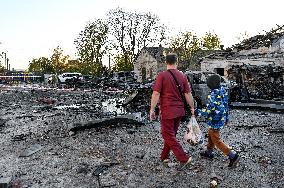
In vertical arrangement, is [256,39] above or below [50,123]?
above

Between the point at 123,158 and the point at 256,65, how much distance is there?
1668cm

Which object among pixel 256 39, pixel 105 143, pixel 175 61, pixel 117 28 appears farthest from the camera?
pixel 117 28

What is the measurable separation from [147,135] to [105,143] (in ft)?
4.16

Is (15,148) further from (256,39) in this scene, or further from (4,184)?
(256,39)

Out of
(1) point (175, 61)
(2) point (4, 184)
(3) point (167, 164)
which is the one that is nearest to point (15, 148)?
(2) point (4, 184)

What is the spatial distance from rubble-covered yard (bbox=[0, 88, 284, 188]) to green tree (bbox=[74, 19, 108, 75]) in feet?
164

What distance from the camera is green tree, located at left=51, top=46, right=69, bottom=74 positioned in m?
73.9

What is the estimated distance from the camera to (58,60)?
74.5 m

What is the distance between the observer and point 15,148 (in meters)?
7.92

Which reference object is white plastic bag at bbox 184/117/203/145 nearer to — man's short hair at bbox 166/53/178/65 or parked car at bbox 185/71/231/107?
man's short hair at bbox 166/53/178/65

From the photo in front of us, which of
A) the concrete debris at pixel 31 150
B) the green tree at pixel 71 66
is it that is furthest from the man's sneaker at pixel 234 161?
the green tree at pixel 71 66

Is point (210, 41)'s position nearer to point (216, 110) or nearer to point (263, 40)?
point (263, 40)

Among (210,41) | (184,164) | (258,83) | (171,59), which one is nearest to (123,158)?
(184,164)

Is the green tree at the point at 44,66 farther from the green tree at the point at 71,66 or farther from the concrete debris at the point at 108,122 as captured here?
the concrete debris at the point at 108,122
